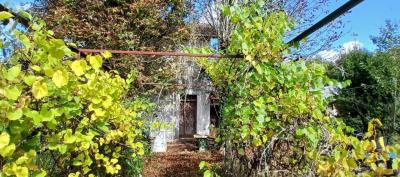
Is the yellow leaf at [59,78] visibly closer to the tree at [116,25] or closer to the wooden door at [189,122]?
the tree at [116,25]

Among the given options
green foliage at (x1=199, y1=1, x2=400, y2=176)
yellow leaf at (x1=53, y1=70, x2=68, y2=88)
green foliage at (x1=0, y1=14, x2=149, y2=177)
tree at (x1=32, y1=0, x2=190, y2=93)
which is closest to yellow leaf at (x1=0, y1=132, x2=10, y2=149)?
green foliage at (x1=0, y1=14, x2=149, y2=177)

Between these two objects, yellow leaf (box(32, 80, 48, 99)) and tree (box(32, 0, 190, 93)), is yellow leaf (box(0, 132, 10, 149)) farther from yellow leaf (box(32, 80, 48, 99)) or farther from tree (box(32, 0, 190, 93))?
tree (box(32, 0, 190, 93))

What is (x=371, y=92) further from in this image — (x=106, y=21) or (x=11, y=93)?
(x=11, y=93)

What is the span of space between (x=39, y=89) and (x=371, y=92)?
11755 mm

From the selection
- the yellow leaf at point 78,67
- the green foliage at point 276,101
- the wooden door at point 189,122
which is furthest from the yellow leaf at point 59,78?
the wooden door at point 189,122

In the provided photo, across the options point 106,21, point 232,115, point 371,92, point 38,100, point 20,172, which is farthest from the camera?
point 371,92

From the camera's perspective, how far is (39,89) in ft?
5.03

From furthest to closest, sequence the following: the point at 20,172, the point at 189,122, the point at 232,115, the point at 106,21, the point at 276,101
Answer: the point at 189,122 → the point at 106,21 → the point at 232,115 → the point at 276,101 → the point at 20,172

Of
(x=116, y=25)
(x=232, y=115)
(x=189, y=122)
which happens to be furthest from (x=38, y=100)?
(x=189, y=122)

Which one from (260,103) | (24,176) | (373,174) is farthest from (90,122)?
(373,174)

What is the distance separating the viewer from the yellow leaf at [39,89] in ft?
4.99

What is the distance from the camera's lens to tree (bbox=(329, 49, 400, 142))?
1078 cm

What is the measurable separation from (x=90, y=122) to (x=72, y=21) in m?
8.41

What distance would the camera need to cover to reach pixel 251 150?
3961 millimetres
